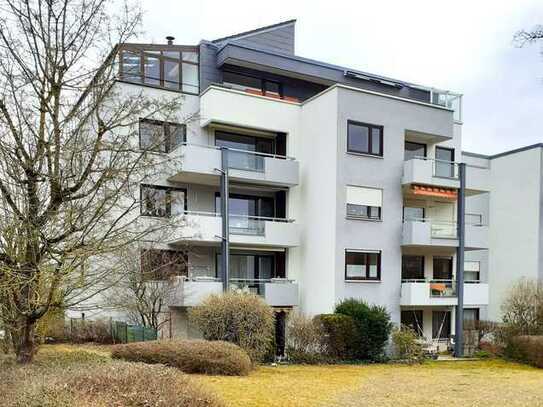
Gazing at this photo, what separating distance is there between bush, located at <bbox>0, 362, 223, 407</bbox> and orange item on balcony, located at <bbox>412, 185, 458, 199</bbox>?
1793 centimetres

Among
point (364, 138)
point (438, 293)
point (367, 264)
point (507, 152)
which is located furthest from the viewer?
point (507, 152)

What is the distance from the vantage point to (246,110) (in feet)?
77.4

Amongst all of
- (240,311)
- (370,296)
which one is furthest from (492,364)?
(240,311)

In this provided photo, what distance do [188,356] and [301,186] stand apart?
1308cm

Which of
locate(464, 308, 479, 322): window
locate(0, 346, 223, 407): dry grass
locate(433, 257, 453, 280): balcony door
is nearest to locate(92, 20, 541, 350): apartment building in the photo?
locate(433, 257, 453, 280): balcony door

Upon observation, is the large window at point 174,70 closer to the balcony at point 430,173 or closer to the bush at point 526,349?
the balcony at point 430,173

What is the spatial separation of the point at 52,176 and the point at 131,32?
353 centimetres

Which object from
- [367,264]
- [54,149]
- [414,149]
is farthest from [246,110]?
[54,149]

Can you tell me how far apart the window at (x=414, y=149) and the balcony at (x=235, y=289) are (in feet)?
30.3

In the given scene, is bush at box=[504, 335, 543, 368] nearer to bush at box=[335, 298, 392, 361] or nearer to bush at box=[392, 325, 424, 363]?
bush at box=[392, 325, 424, 363]

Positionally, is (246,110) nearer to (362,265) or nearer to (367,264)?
(362,265)

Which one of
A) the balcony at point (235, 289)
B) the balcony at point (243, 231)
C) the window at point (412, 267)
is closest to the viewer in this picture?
the balcony at point (235, 289)

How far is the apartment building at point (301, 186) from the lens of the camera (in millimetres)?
22547

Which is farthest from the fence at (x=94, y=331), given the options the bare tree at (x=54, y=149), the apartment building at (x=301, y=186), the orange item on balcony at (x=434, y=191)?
the orange item on balcony at (x=434, y=191)
